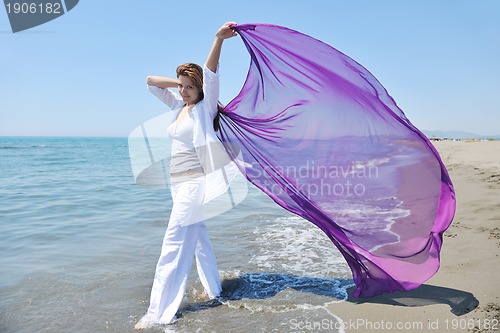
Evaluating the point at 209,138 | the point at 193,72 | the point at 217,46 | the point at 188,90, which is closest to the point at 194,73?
the point at 193,72

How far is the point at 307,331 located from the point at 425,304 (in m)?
1.03

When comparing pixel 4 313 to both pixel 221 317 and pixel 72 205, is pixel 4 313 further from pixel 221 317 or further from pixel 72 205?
pixel 72 205

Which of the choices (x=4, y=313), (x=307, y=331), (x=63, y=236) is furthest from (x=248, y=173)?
(x=63, y=236)

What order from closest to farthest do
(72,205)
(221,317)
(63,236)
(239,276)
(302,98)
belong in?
(221,317) < (302,98) < (239,276) < (63,236) < (72,205)

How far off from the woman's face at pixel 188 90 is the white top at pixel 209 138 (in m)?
0.07

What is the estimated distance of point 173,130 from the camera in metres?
3.51

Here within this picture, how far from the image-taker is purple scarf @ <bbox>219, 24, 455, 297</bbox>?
3.48m

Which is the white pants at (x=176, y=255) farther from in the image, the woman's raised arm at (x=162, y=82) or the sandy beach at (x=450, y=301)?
A: the sandy beach at (x=450, y=301)

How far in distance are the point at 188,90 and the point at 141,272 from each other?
2.46m

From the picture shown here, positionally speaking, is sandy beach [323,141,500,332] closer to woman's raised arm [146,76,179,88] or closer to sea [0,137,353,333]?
sea [0,137,353,333]

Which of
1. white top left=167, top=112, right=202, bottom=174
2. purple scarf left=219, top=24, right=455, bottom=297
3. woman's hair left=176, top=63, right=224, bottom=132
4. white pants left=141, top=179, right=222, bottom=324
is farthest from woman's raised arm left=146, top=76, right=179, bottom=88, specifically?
white pants left=141, top=179, right=222, bottom=324

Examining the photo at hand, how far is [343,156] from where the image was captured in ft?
12.3

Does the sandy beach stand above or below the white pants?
below

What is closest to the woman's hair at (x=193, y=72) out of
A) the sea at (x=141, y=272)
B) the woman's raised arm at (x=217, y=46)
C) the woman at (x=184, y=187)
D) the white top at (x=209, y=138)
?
the woman at (x=184, y=187)
